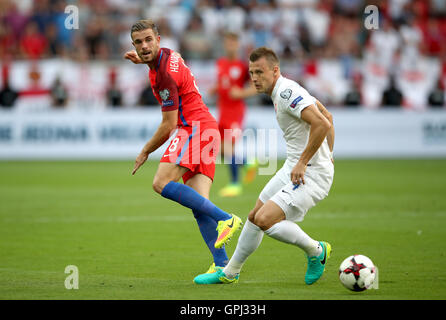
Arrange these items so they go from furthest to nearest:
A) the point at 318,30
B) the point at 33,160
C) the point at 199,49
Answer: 1. the point at 318,30
2. the point at 199,49
3. the point at 33,160

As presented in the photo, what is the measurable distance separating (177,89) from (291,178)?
A: 1.47m

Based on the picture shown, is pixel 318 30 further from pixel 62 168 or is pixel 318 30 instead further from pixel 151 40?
pixel 151 40

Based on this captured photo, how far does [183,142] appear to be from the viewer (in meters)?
7.12

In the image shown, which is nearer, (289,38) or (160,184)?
(160,184)

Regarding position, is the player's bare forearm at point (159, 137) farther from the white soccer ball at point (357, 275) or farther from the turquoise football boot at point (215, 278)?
the white soccer ball at point (357, 275)

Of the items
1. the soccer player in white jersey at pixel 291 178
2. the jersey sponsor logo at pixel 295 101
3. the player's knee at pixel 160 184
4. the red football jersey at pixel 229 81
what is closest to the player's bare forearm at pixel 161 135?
the player's knee at pixel 160 184

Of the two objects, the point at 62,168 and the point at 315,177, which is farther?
the point at 62,168

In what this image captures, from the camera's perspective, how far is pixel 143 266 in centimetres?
755

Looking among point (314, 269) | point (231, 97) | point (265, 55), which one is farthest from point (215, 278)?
point (231, 97)

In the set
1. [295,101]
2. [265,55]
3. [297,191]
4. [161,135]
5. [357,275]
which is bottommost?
[357,275]

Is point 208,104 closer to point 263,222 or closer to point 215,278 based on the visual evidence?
point 215,278

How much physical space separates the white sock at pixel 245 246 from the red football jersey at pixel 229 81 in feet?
27.4
